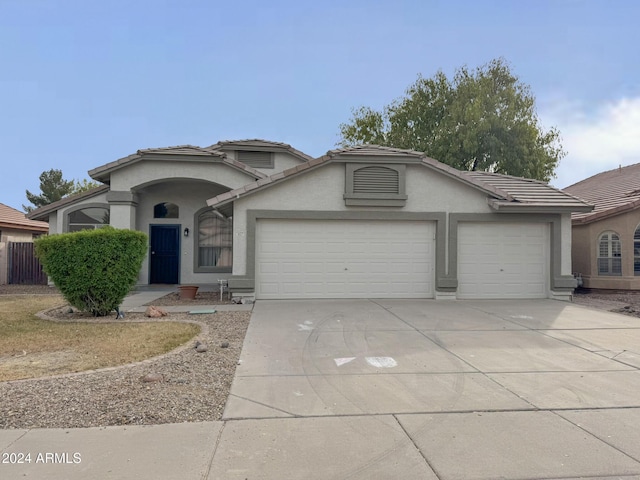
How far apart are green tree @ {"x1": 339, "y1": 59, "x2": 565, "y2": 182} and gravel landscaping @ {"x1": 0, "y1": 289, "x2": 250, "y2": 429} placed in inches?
942

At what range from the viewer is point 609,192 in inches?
712

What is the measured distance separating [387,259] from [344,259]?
1.23 meters

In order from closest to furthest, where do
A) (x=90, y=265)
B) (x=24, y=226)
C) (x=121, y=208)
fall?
1. (x=90, y=265)
2. (x=121, y=208)
3. (x=24, y=226)

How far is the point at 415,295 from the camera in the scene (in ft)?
41.2

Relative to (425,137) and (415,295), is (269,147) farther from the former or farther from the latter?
(425,137)

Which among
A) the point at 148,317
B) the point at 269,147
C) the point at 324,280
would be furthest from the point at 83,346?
Answer: the point at 269,147

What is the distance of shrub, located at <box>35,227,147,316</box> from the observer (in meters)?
9.32

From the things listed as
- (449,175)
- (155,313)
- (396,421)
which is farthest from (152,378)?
(449,175)

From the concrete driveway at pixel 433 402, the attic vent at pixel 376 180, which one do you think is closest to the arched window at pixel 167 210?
the attic vent at pixel 376 180

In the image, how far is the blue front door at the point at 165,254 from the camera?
16.4 metres

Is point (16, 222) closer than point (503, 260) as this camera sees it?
No

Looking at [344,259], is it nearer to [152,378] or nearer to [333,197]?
[333,197]

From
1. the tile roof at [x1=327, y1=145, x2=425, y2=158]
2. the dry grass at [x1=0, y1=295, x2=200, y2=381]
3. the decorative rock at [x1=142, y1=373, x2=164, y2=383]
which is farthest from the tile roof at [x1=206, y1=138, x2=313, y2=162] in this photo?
the decorative rock at [x1=142, y1=373, x2=164, y2=383]

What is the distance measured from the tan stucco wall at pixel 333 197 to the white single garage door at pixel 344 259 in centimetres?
45
